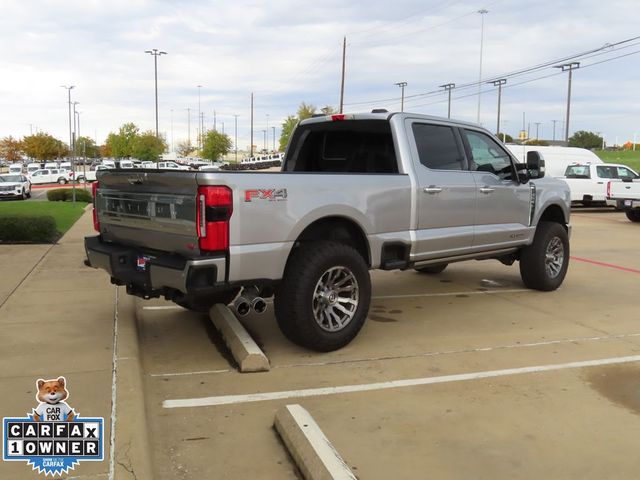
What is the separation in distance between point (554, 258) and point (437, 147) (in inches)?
109

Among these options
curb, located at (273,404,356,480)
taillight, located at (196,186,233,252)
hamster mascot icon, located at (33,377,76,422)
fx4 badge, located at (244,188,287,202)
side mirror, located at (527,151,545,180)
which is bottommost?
curb, located at (273,404,356,480)

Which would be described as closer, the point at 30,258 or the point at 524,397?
the point at 524,397

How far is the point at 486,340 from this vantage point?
232 inches

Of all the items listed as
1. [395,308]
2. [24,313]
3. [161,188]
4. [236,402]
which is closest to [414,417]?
[236,402]

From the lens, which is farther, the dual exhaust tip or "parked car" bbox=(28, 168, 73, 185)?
"parked car" bbox=(28, 168, 73, 185)

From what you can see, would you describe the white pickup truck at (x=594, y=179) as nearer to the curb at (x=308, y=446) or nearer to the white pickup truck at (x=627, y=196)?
the white pickup truck at (x=627, y=196)

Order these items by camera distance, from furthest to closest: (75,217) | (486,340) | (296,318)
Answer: (75,217) → (486,340) → (296,318)

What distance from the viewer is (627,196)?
18.6 metres

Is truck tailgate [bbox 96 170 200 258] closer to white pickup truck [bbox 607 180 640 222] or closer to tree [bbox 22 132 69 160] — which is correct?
white pickup truck [bbox 607 180 640 222]

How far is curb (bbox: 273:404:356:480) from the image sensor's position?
317 cm

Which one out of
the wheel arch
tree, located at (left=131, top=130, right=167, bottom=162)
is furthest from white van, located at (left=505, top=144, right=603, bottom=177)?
tree, located at (left=131, top=130, right=167, bottom=162)

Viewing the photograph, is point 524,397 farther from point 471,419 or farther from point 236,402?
point 236,402

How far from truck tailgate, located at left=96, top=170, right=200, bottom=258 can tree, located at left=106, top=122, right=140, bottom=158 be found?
104m

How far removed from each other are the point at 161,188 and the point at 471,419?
2862mm
